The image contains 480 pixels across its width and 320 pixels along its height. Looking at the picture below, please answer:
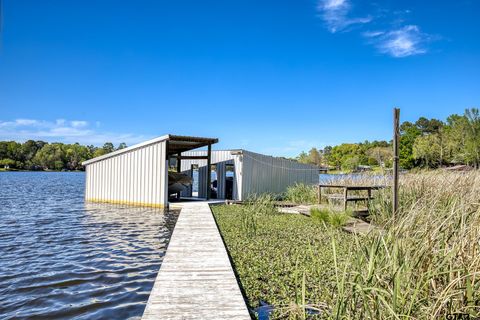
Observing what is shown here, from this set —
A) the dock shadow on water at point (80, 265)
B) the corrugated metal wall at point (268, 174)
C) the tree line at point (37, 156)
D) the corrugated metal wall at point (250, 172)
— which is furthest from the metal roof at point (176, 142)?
the tree line at point (37, 156)

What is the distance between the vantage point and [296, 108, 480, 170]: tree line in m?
30.2

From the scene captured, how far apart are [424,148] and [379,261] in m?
54.1

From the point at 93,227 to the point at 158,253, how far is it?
3.86 meters

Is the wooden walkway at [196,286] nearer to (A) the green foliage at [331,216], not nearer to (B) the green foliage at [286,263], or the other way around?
(B) the green foliage at [286,263]

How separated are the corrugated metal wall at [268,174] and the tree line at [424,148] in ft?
15.8

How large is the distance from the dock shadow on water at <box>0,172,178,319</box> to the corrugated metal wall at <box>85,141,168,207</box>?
9.10 ft


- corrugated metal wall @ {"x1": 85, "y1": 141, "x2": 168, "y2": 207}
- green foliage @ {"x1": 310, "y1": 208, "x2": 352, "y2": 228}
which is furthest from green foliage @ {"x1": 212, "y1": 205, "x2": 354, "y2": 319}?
corrugated metal wall @ {"x1": 85, "y1": 141, "x2": 168, "y2": 207}

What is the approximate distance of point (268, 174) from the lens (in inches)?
672

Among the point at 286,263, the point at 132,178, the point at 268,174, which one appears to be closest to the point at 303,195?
the point at 268,174

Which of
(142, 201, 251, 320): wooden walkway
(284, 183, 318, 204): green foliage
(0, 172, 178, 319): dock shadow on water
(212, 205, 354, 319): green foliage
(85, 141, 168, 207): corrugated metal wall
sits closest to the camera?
(142, 201, 251, 320): wooden walkway

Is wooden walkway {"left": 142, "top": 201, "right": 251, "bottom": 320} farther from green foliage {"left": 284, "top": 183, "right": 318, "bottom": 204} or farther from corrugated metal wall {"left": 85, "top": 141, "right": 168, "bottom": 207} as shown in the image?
green foliage {"left": 284, "top": 183, "right": 318, "bottom": 204}

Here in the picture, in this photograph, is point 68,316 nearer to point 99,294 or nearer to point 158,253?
point 99,294

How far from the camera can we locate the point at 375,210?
8609mm

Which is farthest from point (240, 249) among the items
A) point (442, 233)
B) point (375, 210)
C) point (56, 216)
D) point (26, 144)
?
point (26, 144)
